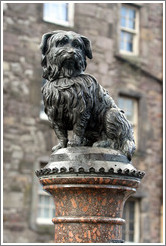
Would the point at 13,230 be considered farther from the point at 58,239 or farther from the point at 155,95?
the point at 58,239

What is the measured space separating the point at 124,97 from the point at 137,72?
3.35 feet

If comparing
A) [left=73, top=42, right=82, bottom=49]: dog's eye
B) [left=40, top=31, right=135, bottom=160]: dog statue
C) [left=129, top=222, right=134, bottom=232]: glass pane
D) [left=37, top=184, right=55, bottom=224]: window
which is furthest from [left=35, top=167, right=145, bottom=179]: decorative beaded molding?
[left=129, top=222, right=134, bottom=232]: glass pane

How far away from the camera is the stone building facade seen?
1284 cm

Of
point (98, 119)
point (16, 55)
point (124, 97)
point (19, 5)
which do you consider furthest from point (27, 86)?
point (98, 119)

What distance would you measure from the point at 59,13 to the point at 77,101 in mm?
11739

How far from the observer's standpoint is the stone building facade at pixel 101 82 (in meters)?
12.8

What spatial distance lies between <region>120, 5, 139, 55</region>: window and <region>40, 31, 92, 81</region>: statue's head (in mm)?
12795

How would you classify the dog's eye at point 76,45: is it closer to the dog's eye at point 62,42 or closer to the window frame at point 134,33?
the dog's eye at point 62,42

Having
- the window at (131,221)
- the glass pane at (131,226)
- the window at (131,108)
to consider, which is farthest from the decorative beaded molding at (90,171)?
the window at (131,108)

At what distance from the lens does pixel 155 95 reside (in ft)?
54.0

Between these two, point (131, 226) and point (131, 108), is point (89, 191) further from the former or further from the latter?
point (131, 108)

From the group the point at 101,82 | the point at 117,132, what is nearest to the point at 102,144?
the point at 117,132

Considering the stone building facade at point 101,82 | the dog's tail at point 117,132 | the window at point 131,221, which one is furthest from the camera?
the window at point 131,221

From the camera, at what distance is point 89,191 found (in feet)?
11.1
